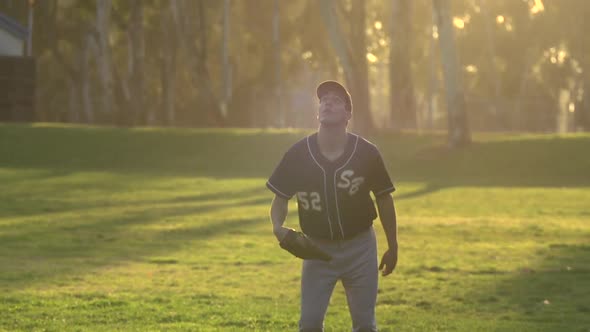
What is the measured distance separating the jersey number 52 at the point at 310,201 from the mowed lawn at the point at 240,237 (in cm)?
389

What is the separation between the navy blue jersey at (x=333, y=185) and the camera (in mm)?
8289

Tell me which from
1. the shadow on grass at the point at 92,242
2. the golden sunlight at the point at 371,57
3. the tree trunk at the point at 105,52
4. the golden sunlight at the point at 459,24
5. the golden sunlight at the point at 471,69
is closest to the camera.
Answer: the shadow on grass at the point at 92,242

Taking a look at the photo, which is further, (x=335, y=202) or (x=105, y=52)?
(x=105, y=52)

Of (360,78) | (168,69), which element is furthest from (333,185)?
(168,69)

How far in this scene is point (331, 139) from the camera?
27.4 feet

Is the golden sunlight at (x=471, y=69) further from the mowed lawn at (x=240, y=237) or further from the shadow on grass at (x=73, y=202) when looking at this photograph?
the shadow on grass at (x=73, y=202)

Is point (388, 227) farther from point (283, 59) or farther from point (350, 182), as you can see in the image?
point (283, 59)

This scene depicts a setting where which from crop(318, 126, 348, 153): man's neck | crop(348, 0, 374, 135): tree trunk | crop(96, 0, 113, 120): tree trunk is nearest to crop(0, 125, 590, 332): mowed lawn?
crop(348, 0, 374, 135): tree trunk

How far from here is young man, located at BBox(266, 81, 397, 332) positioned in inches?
327

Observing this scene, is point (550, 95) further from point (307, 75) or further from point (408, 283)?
point (408, 283)

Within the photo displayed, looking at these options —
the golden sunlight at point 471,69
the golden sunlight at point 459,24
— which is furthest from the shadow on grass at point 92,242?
the golden sunlight at point 471,69

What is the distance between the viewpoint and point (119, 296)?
1457cm

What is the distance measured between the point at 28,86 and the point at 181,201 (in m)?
23.2

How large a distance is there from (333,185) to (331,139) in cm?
29
